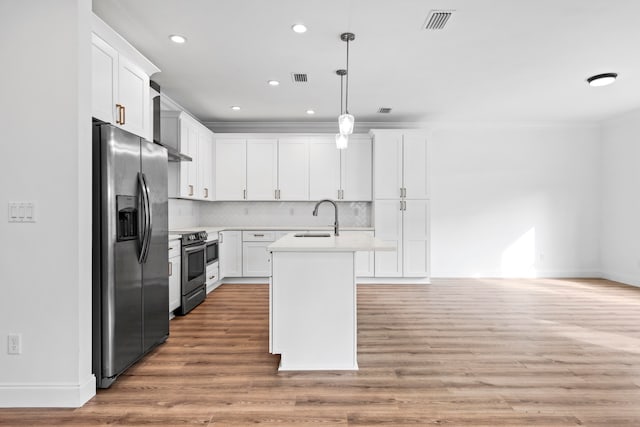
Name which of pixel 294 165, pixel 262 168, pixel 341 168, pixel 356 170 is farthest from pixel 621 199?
pixel 262 168

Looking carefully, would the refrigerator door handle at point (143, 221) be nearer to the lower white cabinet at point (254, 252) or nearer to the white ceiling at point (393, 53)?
the white ceiling at point (393, 53)

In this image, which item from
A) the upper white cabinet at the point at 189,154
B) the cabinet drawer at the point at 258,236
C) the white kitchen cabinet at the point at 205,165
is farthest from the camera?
the cabinet drawer at the point at 258,236

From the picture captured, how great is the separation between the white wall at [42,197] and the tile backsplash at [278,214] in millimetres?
4351

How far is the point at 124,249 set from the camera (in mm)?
2535

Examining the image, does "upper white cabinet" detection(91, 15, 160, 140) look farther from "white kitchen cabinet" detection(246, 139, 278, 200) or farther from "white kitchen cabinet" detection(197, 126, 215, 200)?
"white kitchen cabinet" detection(246, 139, 278, 200)

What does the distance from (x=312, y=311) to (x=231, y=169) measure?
4115 millimetres

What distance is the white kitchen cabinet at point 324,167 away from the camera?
6.29 m

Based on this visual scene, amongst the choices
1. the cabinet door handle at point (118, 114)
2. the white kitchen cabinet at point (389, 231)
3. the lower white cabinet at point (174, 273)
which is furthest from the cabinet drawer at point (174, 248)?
the white kitchen cabinet at point (389, 231)

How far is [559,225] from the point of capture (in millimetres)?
6602

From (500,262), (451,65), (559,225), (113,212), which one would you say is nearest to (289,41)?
(451,65)

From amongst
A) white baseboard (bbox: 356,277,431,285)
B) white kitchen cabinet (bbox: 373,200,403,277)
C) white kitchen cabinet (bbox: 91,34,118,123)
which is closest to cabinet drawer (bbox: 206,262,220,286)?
white baseboard (bbox: 356,277,431,285)

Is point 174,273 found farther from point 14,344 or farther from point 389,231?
point 389,231

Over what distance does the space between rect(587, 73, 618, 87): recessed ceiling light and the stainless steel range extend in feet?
16.3

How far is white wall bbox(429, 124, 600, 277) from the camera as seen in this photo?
658cm
